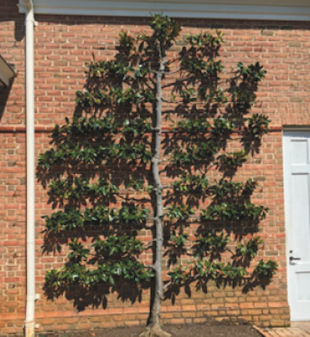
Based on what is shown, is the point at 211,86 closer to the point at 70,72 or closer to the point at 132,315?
the point at 70,72

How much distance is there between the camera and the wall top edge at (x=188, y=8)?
4.35m

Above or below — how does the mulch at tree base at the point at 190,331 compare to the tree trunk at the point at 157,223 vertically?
below

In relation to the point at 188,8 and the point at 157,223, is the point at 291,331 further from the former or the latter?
the point at 188,8

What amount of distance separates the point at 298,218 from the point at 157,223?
2101 millimetres

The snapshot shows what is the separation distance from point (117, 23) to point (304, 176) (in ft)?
11.4

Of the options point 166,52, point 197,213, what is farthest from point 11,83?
point 197,213

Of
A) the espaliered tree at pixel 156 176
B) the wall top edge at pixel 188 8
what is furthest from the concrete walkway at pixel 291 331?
the wall top edge at pixel 188 8

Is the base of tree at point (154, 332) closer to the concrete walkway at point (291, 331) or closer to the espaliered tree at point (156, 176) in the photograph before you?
the espaliered tree at point (156, 176)

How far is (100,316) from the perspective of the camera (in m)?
4.20

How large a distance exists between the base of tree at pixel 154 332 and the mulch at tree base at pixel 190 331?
10 cm

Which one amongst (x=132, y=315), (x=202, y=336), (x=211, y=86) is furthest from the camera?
(x=211, y=86)

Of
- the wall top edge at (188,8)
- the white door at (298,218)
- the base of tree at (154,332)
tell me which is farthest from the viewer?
→ the white door at (298,218)

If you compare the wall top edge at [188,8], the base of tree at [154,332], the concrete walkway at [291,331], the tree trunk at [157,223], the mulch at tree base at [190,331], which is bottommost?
the concrete walkway at [291,331]

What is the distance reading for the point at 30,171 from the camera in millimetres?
4133
